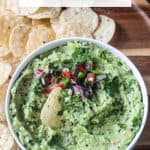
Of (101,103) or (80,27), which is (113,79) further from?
(80,27)

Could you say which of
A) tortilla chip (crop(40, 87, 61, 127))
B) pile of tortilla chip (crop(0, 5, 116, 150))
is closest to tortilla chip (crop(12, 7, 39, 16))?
pile of tortilla chip (crop(0, 5, 116, 150))

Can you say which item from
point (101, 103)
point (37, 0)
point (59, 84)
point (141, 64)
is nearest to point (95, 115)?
point (101, 103)

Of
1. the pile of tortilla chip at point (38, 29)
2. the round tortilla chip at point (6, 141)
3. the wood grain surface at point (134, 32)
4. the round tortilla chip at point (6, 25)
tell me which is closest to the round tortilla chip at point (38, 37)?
the pile of tortilla chip at point (38, 29)

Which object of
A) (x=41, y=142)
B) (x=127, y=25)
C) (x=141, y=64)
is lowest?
(x=41, y=142)

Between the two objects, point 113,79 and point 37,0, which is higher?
point 37,0

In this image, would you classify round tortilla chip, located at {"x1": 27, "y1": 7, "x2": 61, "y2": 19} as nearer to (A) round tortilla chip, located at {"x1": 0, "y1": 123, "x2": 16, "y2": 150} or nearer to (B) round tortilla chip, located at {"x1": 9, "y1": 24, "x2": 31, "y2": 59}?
(B) round tortilla chip, located at {"x1": 9, "y1": 24, "x2": 31, "y2": 59}

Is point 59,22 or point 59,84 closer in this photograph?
point 59,84

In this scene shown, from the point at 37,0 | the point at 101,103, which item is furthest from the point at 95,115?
the point at 37,0

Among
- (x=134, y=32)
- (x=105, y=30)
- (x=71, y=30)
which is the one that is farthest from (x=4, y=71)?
(x=134, y=32)

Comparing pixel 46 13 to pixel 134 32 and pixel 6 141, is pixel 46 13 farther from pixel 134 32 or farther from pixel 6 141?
pixel 6 141
